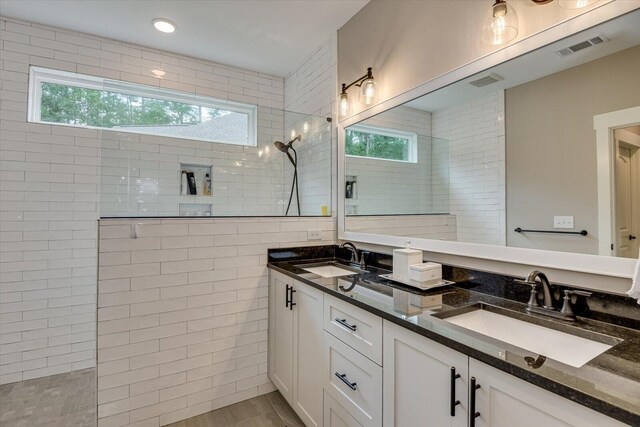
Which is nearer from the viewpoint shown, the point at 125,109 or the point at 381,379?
the point at 381,379

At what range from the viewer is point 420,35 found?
1815 mm

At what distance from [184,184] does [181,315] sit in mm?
1020

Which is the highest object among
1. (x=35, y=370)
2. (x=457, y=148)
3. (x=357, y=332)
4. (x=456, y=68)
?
(x=456, y=68)

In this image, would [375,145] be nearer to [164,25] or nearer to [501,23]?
[501,23]

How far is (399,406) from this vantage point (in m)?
1.17

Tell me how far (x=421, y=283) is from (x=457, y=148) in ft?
2.42

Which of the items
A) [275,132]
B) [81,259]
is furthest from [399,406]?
[81,259]

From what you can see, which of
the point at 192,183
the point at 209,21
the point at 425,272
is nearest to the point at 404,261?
the point at 425,272

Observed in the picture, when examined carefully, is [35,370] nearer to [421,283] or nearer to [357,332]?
[357,332]

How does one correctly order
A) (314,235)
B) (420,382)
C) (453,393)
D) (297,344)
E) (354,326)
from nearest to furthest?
(453,393) < (420,382) < (354,326) < (297,344) < (314,235)

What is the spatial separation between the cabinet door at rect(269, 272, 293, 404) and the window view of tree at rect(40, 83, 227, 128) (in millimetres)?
1640

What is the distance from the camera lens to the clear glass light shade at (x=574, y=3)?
1.10 meters

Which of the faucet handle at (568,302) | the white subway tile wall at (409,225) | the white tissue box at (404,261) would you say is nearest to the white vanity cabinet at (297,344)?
the white tissue box at (404,261)

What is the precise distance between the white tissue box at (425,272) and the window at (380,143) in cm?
73
